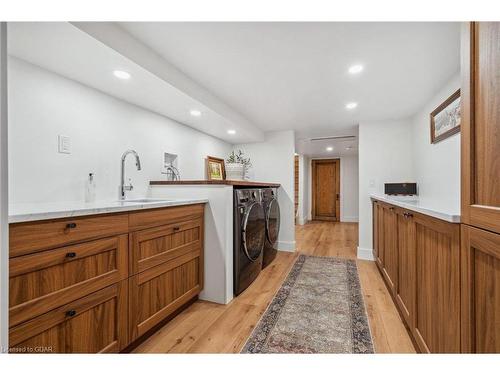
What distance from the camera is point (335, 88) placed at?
7.03ft

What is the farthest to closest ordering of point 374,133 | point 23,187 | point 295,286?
point 374,133 < point 295,286 < point 23,187

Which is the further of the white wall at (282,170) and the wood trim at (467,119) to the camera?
the white wall at (282,170)

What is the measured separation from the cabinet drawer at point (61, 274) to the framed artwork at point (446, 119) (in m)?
2.67

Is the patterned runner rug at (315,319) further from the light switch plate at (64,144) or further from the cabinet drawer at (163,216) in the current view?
the light switch plate at (64,144)

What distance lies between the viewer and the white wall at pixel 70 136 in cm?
138

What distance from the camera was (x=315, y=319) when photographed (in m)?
1.71

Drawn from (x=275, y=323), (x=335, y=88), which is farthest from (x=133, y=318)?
(x=335, y=88)

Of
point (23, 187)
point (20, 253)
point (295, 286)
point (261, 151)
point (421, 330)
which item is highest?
point (261, 151)

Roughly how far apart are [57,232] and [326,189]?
22.7ft

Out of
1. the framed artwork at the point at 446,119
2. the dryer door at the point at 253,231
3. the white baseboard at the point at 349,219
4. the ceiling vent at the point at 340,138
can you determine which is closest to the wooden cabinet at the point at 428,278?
the framed artwork at the point at 446,119

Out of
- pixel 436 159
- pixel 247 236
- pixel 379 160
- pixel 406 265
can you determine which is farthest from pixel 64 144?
pixel 379 160
